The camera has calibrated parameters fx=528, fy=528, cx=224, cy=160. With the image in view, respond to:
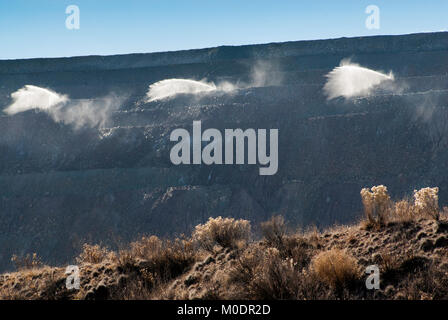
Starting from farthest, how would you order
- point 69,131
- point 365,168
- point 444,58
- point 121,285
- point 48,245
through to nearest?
point 444,58
point 69,131
point 365,168
point 48,245
point 121,285

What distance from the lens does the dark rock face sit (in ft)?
126

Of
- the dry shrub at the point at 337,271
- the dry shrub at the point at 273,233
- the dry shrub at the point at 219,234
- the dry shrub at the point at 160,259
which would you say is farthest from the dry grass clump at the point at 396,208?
the dry shrub at the point at 160,259

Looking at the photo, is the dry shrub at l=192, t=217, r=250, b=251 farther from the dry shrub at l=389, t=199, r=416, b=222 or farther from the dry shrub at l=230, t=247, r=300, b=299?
the dry shrub at l=389, t=199, r=416, b=222

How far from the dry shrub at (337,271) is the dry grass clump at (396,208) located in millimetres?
2537

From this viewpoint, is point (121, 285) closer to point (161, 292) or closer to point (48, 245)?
point (161, 292)

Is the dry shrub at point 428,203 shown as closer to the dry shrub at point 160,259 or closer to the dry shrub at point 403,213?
the dry shrub at point 403,213

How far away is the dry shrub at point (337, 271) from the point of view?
29.2 ft

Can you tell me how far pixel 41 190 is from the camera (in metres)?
44.8

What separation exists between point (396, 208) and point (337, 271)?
10.8ft

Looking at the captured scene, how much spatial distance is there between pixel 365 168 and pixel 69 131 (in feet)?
98.6

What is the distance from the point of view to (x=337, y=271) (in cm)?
892

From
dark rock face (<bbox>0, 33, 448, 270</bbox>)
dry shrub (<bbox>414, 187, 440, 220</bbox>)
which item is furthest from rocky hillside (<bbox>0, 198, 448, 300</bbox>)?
dark rock face (<bbox>0, 33, 448, 270</bbox>)

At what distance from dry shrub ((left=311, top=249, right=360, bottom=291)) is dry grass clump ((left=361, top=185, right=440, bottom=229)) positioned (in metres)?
2.54
